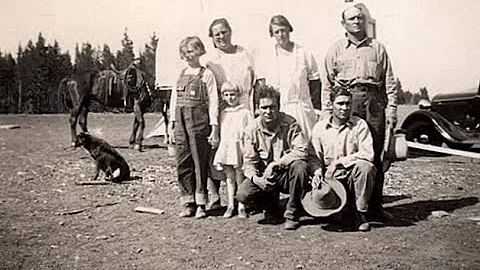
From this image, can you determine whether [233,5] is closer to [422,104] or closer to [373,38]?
[373,38]

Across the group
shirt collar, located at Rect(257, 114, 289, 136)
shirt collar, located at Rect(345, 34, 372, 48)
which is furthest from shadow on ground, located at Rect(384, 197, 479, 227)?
shirt collar, located at Rect(345, 34, 372, 48)

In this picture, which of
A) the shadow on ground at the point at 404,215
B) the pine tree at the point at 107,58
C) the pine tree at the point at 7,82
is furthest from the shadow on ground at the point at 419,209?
the pine tree at the point at 7,82

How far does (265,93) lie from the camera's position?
208 cm

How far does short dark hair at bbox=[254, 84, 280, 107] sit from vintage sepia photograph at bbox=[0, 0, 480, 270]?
0.01 m

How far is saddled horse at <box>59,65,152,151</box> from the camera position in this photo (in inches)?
82.1

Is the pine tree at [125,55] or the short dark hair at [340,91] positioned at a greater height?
the pine tree at [125,55]

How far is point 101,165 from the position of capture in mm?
2400

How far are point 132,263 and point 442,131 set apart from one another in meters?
1.63

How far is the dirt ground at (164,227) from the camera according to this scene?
1715mm

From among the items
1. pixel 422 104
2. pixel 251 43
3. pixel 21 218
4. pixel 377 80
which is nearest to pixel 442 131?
pixel 422 104

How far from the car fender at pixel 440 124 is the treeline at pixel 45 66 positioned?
3.93ft

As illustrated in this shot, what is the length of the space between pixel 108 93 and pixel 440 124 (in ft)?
4.88

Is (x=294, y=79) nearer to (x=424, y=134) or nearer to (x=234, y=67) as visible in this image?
(x=234, y=67)

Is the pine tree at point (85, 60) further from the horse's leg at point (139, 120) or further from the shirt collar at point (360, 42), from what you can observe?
the shirt collar at point (360, 42)
